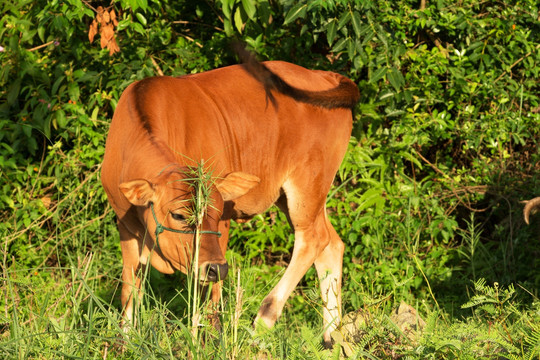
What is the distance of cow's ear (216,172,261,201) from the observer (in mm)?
3930

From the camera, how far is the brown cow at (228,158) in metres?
3.81

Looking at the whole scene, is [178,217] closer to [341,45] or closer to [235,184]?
[235,184]

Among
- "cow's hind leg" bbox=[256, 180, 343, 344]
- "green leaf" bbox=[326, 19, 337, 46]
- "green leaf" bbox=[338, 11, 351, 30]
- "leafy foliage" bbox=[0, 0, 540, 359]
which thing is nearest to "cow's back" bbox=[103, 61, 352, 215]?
"cow's hind leg" bbox=[256, 180, 343, 344]

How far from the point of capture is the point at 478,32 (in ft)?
20.0

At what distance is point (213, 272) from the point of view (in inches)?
142

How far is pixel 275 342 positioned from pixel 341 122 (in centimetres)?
223

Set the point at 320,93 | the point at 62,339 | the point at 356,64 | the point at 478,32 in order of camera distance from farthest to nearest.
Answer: the point at 478,32 → the point at 356,64 → the point at 320,93 → the point at 62,339

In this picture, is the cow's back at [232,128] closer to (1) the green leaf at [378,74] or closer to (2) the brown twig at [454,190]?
Answer: (1) the green leaf at [378,74]

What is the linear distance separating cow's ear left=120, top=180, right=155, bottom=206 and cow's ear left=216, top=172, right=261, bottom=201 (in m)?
0.38

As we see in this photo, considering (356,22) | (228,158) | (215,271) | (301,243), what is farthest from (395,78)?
(215,271)

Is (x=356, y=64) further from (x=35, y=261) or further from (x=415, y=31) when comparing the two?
(x=35, y=261)

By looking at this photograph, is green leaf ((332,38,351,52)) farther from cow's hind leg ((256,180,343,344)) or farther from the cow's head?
the cow's head

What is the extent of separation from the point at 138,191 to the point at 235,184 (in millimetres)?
532

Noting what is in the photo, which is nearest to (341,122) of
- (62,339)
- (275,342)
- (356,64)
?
(356,64)
